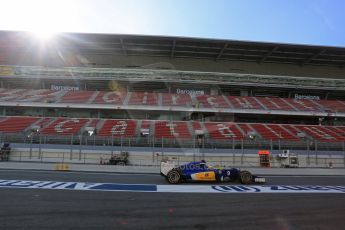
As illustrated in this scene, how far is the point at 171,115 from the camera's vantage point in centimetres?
3900

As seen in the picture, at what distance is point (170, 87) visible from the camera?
4378 centimetres

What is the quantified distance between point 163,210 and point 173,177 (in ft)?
21.0

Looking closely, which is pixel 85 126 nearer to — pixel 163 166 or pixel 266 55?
pixel 163 166

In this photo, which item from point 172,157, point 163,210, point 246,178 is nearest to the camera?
point 163,210

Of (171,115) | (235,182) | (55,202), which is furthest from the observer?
(171,115)

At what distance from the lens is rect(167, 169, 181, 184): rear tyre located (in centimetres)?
1466

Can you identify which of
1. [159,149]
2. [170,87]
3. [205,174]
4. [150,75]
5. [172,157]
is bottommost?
[205,174]

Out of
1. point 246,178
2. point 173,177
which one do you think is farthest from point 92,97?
point 246,178

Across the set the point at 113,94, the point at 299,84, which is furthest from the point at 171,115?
the point at 299,84

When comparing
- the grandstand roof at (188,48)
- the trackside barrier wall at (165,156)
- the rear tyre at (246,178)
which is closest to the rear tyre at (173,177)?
the rear tyre at (246,178)

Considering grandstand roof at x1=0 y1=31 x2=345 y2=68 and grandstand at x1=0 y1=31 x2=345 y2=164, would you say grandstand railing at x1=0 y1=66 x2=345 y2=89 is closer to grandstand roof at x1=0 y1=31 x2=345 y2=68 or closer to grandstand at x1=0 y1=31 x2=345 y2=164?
grandstand at x1=0 y1=31 x2=345 y2=164

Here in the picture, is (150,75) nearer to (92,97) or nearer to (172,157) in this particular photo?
(92,97)

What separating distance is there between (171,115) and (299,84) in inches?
634

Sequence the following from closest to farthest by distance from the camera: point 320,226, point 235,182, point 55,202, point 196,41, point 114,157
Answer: point 320,226, point 55,202, point 235,182, point 114,157, point 196,41
